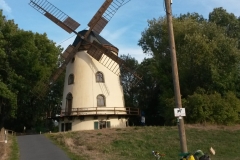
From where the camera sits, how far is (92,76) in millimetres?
33500

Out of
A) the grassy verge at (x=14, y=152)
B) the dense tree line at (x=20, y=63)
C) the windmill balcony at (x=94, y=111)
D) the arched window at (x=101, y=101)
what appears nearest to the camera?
the grassy verge at (x=14, y=152)

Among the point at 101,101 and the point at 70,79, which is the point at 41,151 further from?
the point at 70,79

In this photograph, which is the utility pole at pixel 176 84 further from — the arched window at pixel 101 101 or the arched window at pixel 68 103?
the arched window at pixel 68 103

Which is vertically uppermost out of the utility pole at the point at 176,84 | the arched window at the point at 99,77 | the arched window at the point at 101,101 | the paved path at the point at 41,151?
the arched window at the point at 99,77

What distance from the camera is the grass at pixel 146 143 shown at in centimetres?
1857

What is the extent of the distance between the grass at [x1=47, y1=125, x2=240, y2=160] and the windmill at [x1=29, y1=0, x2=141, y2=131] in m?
7.26

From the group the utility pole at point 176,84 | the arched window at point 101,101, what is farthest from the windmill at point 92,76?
the utility pole at point 176,84

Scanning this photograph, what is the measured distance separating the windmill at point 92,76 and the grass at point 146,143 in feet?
23.8

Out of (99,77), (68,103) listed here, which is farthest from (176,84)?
(68,103)

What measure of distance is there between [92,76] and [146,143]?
13.2 metres

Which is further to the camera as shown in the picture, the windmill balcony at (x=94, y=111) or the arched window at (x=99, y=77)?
the arched window at (x=99, y=77)

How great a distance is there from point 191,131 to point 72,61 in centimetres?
1457

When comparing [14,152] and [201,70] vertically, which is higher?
[201,70]

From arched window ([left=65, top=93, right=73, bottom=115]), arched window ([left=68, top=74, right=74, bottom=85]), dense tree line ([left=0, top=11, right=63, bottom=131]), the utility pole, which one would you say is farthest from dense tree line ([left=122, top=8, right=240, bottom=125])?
the utility pole
